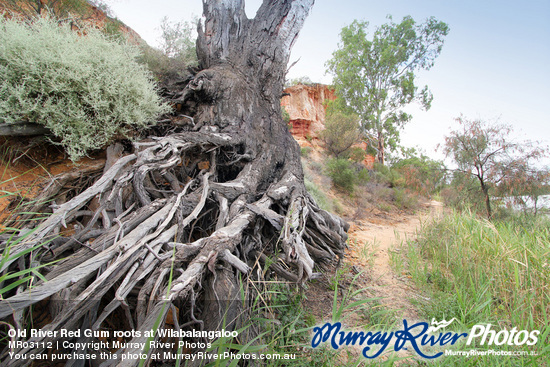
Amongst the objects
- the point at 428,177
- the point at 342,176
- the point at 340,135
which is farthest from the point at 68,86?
the point at 340,135

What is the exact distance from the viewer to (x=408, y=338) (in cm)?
173

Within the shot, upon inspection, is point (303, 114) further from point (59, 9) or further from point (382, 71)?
point (59, 9)

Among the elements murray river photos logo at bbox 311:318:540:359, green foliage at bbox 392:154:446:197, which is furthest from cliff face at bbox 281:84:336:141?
murray river photos logo at bbox 311:318:540:359

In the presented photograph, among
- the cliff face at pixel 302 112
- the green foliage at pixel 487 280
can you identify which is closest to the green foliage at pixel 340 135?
the cliff face at pixel 302 112

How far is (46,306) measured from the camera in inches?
56.4

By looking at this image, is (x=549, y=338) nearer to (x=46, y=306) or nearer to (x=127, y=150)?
(x=46, y=306)

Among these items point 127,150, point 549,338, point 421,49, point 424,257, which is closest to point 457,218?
point 424,257

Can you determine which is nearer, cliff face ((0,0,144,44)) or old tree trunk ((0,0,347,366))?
old tree trunk ((0,0,347,366))

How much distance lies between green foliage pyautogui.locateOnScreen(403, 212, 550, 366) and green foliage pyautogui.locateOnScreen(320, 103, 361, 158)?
12982 mm

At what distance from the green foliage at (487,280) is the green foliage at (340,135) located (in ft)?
42.6

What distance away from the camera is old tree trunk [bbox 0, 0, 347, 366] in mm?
1256

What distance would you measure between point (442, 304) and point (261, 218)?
1863 millimetres

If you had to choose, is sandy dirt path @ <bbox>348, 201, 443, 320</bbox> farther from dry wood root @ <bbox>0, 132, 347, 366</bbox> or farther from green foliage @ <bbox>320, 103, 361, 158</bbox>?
green foliage @ <bbox>320, 103, 361, 158</bbox>

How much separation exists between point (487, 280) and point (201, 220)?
299 cm
